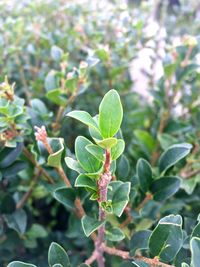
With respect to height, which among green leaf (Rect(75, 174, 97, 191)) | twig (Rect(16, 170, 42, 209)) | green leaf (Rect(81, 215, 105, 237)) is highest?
green leaf (Rect(75, 174, 97, 191))

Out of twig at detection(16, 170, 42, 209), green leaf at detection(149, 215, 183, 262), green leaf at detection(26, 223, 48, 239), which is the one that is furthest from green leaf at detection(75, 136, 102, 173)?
green leaf at detection(26, 223, 48, 239)

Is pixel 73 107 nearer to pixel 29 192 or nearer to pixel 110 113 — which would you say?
pixel 29 192

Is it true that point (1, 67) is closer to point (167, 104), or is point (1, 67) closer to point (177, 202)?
point (167, 104)

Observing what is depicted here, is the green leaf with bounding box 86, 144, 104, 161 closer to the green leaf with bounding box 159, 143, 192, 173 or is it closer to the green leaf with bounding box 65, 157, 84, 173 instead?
the green leaf with bounding box 65, 157, 84, 173

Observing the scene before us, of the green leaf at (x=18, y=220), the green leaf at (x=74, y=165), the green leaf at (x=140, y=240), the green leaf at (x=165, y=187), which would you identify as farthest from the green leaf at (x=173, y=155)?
the green leaf at (x=18, y=220)

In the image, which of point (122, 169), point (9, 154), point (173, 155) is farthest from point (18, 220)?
point (173, 155)

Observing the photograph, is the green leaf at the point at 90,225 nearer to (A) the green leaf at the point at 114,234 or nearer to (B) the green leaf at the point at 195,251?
(A) the green leaf at the point at 114,234
